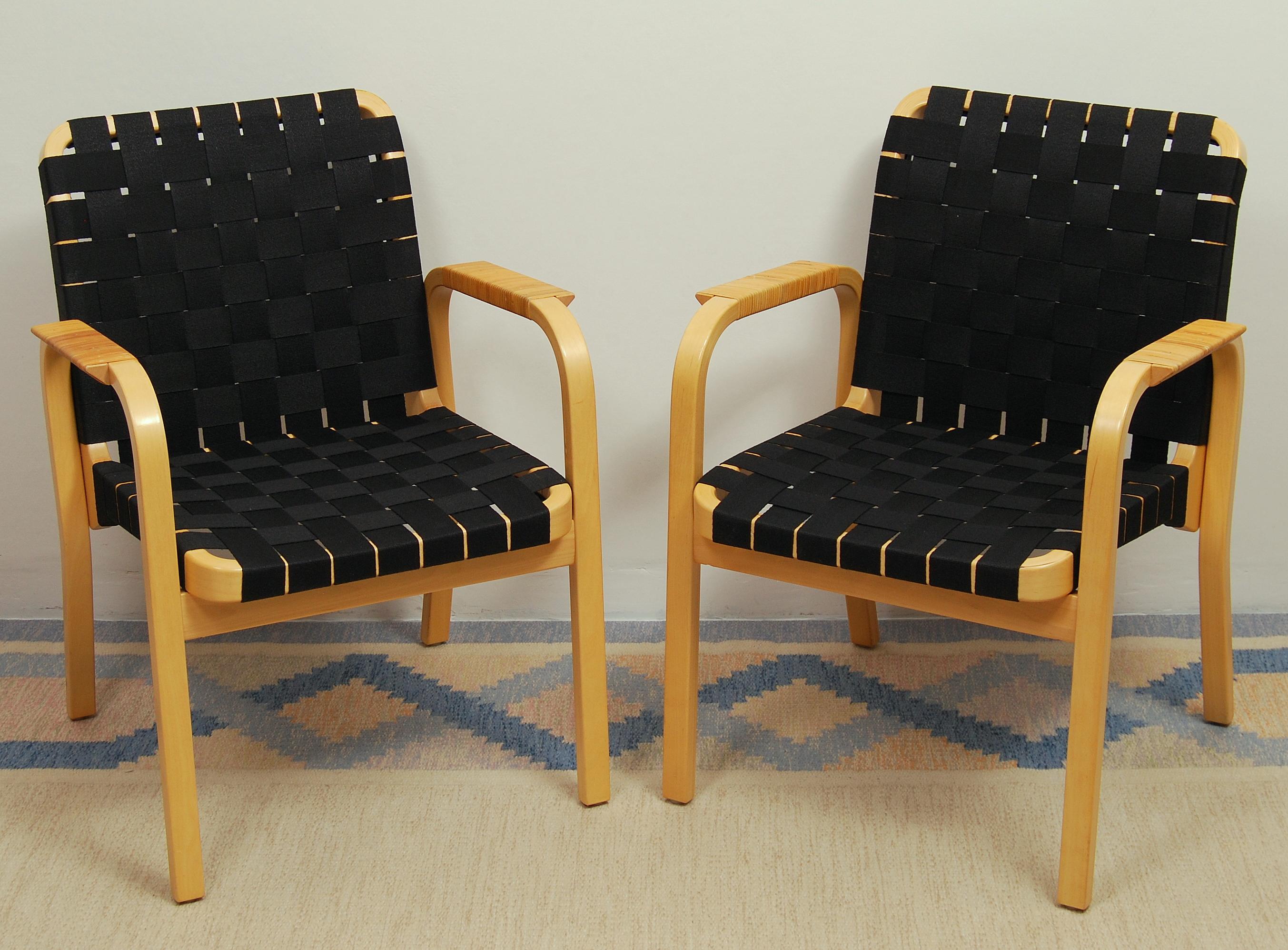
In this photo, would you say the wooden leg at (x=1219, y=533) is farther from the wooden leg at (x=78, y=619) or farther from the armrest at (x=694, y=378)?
the wooden leg at (x=78, y=619)

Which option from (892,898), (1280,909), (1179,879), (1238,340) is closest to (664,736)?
(892,898)

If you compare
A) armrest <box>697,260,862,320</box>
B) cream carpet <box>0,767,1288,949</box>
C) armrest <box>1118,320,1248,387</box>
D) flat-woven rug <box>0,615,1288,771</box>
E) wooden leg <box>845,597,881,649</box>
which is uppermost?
armrest <box>697,260,862,320</box>

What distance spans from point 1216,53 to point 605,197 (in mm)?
936

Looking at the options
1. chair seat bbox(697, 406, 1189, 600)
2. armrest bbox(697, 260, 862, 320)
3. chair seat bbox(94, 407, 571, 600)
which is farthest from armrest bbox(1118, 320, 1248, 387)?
chair seat bbox(94, 407, 571, 600)

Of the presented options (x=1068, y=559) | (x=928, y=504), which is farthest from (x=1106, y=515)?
(x=928, y=504)

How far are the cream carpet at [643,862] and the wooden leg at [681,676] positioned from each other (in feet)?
0.15

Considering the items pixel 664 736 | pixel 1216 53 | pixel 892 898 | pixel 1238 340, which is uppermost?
pixel 1216 53

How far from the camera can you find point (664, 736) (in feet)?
5.58

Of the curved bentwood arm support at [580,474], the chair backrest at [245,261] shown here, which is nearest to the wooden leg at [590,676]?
the curved bentwood arm support at [580,474]

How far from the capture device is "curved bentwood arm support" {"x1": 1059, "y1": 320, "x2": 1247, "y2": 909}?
1.36 m

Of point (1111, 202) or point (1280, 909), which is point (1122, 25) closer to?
point (1111, 202)

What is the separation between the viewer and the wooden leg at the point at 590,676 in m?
1.63

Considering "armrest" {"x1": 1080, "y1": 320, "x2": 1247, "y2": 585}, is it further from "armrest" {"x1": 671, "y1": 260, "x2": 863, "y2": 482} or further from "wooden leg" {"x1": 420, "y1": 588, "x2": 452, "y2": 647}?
"wooden leg" {"x1": 420, "y1": 588, "x2": 452, "y2": 647}

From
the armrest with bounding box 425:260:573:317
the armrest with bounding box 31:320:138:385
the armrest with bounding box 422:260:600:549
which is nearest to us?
the armrest with bounding box 31:320:138:385
